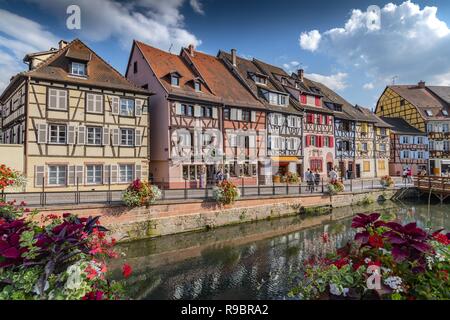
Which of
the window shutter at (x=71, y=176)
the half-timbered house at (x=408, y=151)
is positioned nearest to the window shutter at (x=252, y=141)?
the window shutter at (x=71, y=176)

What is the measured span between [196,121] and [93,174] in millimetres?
8564

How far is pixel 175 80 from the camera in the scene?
23234mm

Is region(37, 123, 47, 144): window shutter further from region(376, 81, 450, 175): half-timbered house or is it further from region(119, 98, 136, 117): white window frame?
region(376, 81, 450, 175): half-timbered house

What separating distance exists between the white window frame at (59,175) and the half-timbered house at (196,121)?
609cm

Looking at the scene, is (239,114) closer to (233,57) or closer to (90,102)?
(233,57)

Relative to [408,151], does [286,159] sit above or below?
below

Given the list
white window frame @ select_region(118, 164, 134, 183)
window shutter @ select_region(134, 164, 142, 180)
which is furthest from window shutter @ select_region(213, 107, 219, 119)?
white window frame @ select_region(118, 164, 134, 183)

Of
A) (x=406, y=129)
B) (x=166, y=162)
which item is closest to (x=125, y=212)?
(x=166, y=162)

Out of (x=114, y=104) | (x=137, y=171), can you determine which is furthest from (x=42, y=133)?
(x=137, y=171)

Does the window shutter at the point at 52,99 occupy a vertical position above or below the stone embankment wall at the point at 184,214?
above

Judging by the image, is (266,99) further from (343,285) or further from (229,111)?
(343,285)

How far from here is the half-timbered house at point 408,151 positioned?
4038 cm

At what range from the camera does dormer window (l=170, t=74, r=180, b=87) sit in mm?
22969

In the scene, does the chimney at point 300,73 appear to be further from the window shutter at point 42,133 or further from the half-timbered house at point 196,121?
the window shutter at point 42,133
